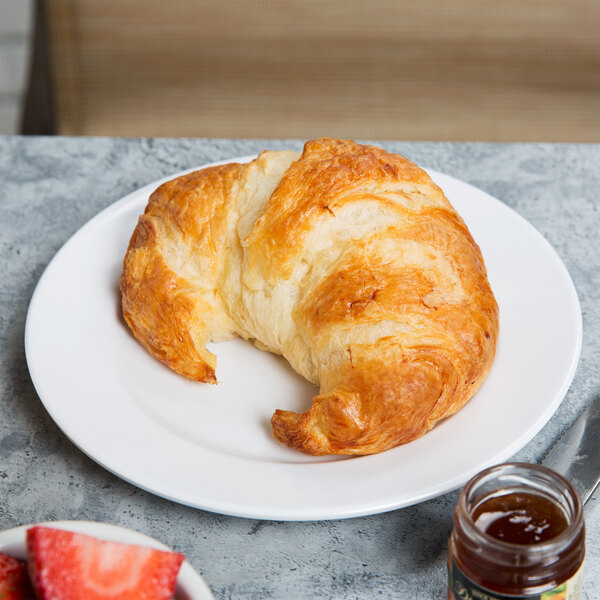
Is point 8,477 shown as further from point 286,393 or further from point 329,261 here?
point 329,261

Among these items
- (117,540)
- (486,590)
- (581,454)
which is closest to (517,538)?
(486,590)

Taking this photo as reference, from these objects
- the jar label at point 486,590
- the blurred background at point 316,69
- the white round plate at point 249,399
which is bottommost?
the blurred background at point 316,69

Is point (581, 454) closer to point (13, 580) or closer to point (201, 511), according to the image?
point (201, 511)

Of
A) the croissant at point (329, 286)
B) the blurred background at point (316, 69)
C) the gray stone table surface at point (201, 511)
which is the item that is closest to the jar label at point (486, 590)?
the gray stone table surface at point (201, 511)

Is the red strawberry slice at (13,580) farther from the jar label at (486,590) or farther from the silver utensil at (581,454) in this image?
the silver utensil at (581,454)

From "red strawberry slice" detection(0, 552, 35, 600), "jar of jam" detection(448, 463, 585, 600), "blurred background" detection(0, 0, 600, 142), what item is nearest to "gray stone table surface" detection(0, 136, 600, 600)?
"jar of jam" detection(448, 463, 585, 600)
